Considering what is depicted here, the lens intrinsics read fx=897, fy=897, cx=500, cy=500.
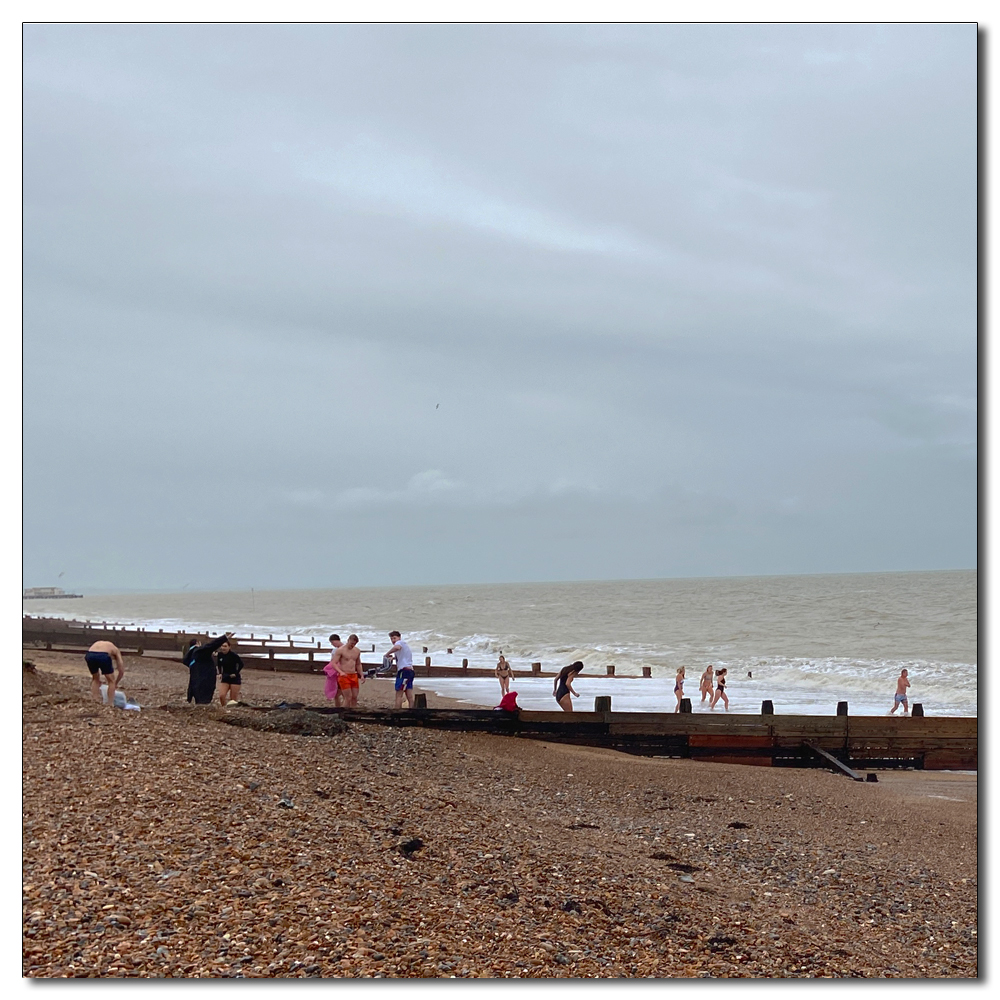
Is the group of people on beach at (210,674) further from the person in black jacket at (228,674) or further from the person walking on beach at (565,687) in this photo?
the person walking on beach at (565,687)

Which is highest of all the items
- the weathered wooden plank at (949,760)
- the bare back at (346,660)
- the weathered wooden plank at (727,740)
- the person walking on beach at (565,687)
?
the bare back at (346,660)

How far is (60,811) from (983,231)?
737 centimetres

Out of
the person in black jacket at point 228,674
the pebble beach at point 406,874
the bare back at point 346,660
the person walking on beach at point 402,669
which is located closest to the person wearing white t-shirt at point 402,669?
the person walking on beach at point 402,669

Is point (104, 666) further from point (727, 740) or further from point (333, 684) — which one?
point (727, 740)

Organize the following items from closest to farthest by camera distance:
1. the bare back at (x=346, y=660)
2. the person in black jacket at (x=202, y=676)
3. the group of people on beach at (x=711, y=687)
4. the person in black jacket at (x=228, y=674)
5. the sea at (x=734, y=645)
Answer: the person in black jacket at (x=202, y=676)
the person in black jacket at (x=228, y=674)
the bare back at (x=346, y=660)
the group of people on beach at (x=711, y=687)
the sea at (x=734, y=645)

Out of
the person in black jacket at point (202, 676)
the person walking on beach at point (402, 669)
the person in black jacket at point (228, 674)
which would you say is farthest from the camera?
the person walking on beach at point (402, 669)

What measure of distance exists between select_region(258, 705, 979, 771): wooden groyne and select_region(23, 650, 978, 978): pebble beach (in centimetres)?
429

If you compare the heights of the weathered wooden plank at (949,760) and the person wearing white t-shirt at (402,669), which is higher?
the person wearing white t-shirt at (402,669)

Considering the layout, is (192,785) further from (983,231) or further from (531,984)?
(983,231)

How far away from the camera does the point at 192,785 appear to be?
22.9ft

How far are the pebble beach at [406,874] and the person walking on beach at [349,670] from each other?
5.16 m

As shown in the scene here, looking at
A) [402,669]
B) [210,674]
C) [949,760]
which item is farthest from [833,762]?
[210,674]

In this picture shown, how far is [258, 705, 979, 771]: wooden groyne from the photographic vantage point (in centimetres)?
1533

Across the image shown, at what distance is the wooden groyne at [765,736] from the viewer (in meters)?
15.3
